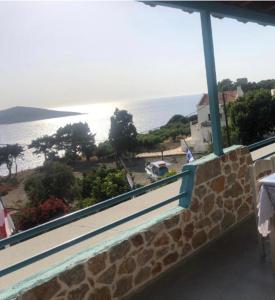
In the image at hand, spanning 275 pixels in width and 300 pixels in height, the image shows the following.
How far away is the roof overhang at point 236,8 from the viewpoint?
313cm

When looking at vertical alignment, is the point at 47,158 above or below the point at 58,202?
above

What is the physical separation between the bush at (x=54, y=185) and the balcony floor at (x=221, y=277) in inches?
1154

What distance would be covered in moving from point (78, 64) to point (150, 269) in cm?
4502

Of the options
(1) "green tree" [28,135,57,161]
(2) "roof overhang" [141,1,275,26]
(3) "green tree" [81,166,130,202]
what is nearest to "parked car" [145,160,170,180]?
(3) "green tree" [81,166,130,202]

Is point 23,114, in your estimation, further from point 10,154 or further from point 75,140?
point 75,140

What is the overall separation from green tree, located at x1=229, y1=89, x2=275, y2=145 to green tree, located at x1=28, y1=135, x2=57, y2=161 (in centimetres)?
2034

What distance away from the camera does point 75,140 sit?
43500 millimetres

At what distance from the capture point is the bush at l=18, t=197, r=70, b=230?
23.4 m

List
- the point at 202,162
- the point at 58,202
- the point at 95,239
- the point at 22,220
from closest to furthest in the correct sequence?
the point at 202,162 → the point at 95,239 → the point at 22,220 → the point at 58,202

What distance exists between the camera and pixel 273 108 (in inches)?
1389

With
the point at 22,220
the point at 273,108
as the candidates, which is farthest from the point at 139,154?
the point at 22,220

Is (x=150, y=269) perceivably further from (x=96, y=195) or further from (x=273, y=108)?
(x=273, y=108)

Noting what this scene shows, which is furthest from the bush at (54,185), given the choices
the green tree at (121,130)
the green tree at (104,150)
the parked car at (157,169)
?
the green tree at (121,130)

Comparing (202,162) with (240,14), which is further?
(240,14)
